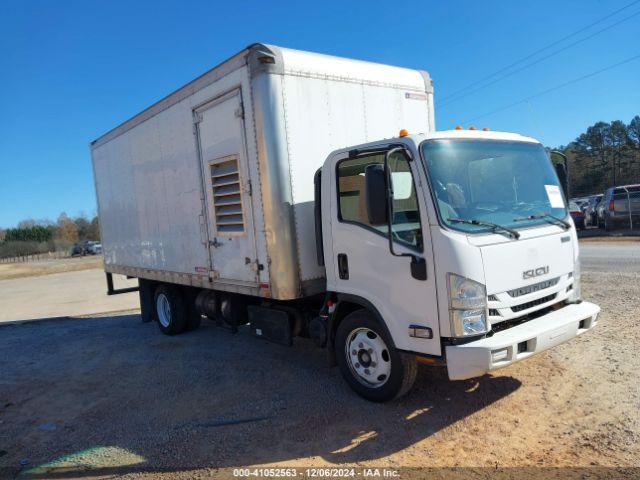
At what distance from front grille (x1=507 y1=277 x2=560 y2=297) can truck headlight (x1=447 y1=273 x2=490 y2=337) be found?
13.5 inches

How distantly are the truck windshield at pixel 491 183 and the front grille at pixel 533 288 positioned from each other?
20.4 inches

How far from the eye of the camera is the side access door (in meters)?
5.54

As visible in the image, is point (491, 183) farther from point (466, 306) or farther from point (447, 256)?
point (466, 306)

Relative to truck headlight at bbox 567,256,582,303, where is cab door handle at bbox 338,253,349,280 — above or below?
above

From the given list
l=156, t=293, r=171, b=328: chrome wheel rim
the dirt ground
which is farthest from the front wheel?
the dirt ground

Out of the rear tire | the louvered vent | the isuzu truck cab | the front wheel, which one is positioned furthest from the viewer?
the rear tire

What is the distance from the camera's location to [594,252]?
1456 cm

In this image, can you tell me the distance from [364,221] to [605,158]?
56.8 m

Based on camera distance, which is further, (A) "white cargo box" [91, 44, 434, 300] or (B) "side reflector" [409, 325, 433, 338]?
(A) "white cargo box" [91, 44, 434, 300]

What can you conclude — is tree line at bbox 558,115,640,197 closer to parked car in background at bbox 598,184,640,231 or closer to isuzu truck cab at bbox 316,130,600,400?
parked car in background at bbox 598,184,640,231

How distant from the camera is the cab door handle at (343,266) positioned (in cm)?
473

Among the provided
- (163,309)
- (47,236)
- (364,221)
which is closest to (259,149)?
(364,221)

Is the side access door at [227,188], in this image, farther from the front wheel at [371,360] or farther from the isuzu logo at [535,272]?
the isuzu logo at [535,272]

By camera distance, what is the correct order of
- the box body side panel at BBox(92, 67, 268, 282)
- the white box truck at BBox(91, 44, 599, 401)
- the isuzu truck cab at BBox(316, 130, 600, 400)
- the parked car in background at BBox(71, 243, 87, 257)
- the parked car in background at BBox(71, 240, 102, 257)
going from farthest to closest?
the parked car in background at BBox(71, 243, 87, 257) < the parked car in background at BBox(71, 240, 102, 257) < the box body side panel at BBox(92, 67, 268, 282) < the white box truck at BBox(91, 44, 599, 401) < the isuzu truck cab at BBox(316, 130, 600, 400)
